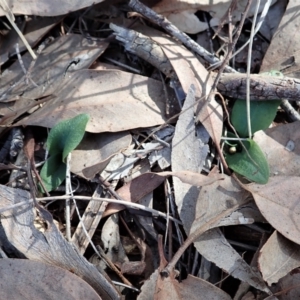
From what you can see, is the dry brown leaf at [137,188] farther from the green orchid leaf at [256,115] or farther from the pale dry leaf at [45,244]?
the green orchid leaf at [256,115]

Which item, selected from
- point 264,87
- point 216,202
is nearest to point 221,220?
point 216,202

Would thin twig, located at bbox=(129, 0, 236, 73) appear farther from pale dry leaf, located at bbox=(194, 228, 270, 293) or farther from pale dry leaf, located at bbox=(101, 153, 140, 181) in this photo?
pale dry leaf, located at bbox=(194, 228, 270, 293)

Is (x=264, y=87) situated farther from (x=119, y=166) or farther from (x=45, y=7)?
(x=45, y=7)

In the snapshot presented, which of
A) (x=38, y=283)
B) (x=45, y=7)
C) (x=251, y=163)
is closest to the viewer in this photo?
(x=38, y=283)

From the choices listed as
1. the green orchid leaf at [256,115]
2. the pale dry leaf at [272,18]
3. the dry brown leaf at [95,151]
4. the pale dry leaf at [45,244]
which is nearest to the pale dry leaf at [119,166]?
the dry brown leaf at [95,151]

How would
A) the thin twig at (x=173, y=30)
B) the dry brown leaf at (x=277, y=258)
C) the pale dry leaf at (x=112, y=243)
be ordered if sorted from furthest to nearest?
1. the thin twig at (x=173, y=30)
2. the pale dry leaf at (x=112, y=243)
3. the dry brown leaf at (x=277, y=258)

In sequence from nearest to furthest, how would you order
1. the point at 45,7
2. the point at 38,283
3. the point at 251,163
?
the point at 38,283
the point at 251,163
the point at 45,7

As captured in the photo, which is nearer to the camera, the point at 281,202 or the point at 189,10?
the point at 281,202
